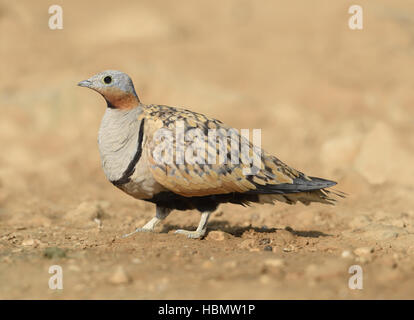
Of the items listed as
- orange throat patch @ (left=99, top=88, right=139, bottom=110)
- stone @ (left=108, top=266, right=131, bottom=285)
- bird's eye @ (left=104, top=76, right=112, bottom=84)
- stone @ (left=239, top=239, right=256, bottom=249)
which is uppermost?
bird's eye @ (left=104, top=76, right=112, bottom=84)

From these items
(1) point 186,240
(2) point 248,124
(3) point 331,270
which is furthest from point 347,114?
(3) point 331,270

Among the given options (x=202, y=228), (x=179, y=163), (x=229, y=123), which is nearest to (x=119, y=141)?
(x=179, y=163)

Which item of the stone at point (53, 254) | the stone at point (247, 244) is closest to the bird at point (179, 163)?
the stone at point (247, 244)

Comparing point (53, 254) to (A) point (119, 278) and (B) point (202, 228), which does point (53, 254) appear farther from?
(B) point (202, 228)

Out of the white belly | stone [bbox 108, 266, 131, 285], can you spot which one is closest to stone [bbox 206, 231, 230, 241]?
the white belly

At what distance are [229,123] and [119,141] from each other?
26.5ft

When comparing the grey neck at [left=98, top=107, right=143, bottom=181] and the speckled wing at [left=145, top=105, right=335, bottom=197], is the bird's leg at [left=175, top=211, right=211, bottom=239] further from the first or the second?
the grey neck at [left=98, top=107, right=143, bottom=181]

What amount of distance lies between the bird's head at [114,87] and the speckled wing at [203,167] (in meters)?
0.27

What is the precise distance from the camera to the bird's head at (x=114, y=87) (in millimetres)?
6148

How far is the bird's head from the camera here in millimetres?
6148

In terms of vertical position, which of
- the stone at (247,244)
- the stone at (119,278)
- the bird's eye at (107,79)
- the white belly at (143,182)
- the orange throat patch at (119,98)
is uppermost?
the bird's eye at (107,79)

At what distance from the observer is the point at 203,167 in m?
5.92

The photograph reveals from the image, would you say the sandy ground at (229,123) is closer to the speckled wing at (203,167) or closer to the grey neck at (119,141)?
the speckled wing at (203,167)

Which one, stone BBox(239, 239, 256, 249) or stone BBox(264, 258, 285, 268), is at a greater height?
stone BBox(239, 239, 256, 249)
